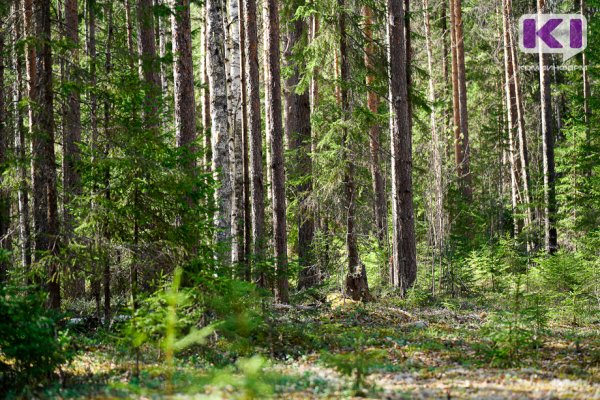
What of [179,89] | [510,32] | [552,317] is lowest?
[552,317]

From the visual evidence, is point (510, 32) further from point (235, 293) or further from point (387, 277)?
point (235, 293)

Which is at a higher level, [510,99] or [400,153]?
[510,99]

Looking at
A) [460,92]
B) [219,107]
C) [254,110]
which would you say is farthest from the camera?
[460,92]

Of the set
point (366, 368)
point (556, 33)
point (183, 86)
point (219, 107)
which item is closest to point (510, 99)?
point (556, 33)

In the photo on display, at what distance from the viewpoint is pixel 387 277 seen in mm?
21438

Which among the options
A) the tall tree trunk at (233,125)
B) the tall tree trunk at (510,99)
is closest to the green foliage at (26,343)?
the tall tree trunk at (233,125)

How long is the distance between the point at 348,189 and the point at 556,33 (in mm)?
16479

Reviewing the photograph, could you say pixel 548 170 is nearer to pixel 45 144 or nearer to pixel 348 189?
pixel 348 189

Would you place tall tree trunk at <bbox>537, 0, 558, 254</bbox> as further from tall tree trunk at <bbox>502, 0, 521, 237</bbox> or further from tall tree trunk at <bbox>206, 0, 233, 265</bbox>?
tall tree trunk at <bbox>206, 0, 233, 265</bbox>

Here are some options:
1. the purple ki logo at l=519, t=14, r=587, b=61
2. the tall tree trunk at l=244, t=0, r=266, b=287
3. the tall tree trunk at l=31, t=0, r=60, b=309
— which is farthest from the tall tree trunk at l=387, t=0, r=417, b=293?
the purple ki logo at l=519, t=14, r=587, b=61

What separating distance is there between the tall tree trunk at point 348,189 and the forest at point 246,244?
1.9 inches

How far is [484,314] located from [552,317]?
4.75ft

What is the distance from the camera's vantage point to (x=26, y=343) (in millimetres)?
6430

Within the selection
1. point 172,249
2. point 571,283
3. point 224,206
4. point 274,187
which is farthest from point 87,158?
point 571,283
